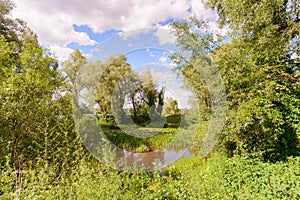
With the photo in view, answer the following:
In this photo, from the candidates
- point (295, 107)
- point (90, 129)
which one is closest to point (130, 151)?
point (90, 129)

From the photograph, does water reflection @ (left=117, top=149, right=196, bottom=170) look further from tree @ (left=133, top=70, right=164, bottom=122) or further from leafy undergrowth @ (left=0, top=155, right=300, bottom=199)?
tree @ (left=133, top=70, right=164, bottom=122)

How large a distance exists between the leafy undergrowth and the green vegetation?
0.8 inches

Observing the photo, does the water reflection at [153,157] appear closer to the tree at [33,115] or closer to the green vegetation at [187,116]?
the green vegetation at [187,116]

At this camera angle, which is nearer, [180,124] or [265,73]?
[180,124]

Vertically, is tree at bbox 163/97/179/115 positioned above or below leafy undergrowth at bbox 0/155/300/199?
above

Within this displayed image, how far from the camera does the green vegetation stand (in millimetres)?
2941

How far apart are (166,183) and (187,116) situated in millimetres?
1393

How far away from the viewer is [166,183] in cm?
312

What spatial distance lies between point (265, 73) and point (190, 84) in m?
1.64

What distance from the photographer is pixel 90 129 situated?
138 inches

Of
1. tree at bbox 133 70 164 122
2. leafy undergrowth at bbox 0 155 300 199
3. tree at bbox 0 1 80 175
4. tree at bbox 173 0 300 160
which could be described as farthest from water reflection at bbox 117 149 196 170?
tree at bbox 173 0 300 160

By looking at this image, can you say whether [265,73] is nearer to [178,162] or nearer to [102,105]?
[178,162]

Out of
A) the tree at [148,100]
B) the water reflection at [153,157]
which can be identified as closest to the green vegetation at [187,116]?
the tree at [148,100]

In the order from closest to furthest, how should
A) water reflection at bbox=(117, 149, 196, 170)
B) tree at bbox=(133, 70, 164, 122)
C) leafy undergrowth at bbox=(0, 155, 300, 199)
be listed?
leafy undergrowth at bbox=(0, 155, 300, 199)
tree at bbox=(133, 70, 164, 122)
water reflection at bbox=(117, 149, 196, 170)
